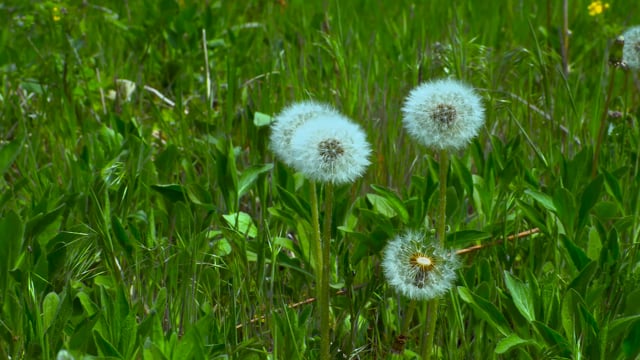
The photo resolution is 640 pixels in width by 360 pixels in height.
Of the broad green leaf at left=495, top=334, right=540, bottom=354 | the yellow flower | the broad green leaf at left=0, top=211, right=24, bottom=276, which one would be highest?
the broad green leaf at left=0, top=211, right=24, bottom=276

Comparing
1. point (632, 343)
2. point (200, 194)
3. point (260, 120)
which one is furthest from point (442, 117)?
point (260, 120)

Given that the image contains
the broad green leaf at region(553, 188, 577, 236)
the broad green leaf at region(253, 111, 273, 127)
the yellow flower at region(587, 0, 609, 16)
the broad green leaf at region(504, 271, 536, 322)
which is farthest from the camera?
the yellow flower at region(587, 0, 609, 16)

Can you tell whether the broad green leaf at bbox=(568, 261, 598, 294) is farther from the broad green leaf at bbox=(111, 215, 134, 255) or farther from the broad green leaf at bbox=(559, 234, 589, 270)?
the broad green leaf at bbox=(111, 215, 134, 255)

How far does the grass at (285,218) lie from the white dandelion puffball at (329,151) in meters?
0.31

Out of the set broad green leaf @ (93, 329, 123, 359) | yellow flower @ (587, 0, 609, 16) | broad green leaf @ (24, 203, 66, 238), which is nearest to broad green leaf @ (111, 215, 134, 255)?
broad green leaf @ (24, 203, 66, 238)

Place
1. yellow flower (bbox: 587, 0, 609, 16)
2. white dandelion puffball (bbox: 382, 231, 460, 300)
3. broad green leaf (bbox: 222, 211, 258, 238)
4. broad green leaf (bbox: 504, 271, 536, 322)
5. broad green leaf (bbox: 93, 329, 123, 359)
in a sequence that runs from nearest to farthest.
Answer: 1. broad green leaf (bbox: 93, 329, 123, 359)
2. white dandelion puffball (bbox: 382, 231, 460, 300)
3. broad green leaf (bbox: 504, 271, 536, 322)
4. broad green leaf (bbox: 222, 211, 258, 238)
5. yellow flower (bbox: 587, 0, 609, 16)

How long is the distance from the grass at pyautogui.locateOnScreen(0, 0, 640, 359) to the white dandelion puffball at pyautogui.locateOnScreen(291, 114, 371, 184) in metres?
0.31

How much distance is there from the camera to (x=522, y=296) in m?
2.10

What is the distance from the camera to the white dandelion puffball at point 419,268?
1.96 metres

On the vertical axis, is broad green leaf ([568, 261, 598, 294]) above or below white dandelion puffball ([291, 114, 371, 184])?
below

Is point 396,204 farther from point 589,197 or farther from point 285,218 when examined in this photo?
point 589,197

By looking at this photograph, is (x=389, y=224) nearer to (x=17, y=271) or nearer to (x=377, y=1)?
(x=17, y=271)

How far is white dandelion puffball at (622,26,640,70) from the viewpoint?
3141mm

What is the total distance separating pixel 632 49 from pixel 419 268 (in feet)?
5.26
